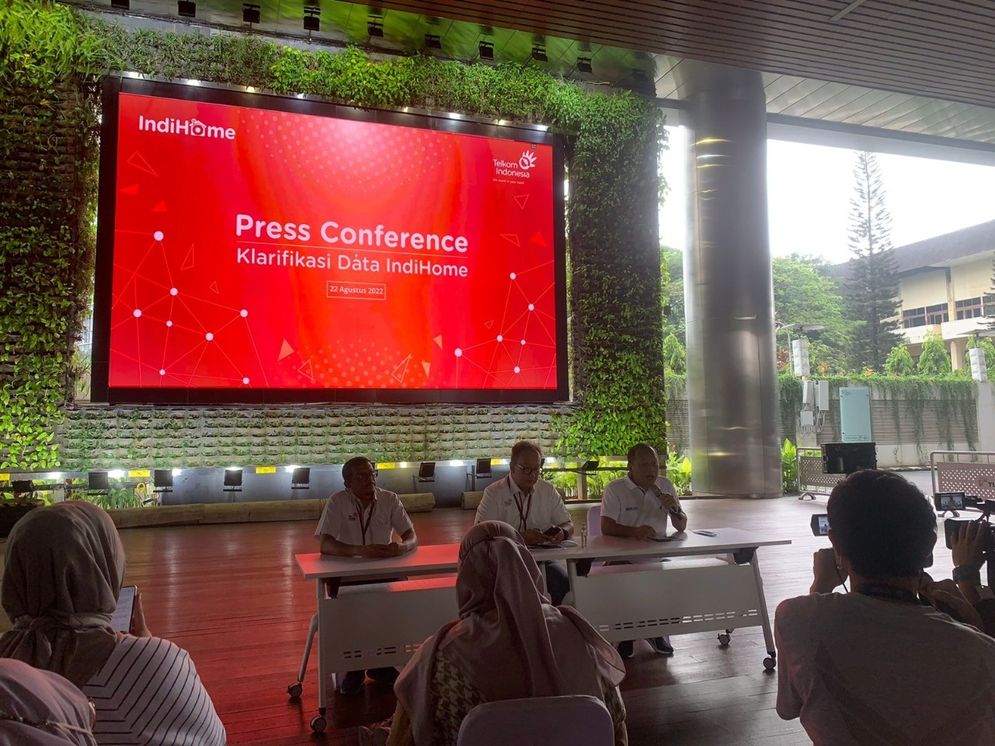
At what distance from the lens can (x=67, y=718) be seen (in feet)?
3.42

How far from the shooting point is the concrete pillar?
1073cm

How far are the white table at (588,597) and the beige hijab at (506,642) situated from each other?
135cm

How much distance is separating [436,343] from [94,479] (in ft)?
14.6

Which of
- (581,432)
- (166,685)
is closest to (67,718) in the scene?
(166,685)

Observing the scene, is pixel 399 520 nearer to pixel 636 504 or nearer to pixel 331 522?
pixel 331 522

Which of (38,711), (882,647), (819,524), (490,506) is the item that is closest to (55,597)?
(38,711)

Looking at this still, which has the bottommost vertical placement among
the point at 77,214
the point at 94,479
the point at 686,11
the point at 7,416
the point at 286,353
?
the point at 94,479

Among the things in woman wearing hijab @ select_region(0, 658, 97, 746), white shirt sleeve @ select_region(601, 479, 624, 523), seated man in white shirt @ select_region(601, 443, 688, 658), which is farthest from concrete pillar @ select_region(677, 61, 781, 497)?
woman wearing hijab @ select_region(0, 658, 97, 746)

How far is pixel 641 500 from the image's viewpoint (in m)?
4.25

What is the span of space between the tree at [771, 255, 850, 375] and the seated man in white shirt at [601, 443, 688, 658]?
23014mm

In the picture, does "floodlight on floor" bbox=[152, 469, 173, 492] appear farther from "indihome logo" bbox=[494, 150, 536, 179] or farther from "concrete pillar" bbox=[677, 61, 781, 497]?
"concrete pillar" bbox=[677, 61, 781, 497]

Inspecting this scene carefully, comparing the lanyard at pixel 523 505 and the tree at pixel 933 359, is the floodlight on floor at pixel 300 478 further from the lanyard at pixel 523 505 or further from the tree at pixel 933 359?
the tree at pixel 933 359

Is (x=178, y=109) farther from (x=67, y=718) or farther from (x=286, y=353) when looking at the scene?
(x=67, y=718)

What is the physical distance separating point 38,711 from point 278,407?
8348 millimetres
